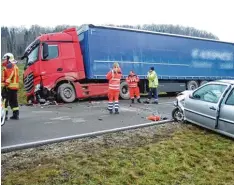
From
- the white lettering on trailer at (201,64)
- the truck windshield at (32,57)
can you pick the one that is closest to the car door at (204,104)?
the truck windshield at (32,57)

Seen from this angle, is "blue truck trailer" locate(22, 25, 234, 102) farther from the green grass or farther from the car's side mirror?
the green grass

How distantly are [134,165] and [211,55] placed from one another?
54.1 feet

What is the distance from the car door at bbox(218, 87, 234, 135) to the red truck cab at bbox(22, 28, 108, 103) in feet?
26.9

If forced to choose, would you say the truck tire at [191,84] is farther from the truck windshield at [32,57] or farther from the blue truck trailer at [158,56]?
the truck windshield at [32,57]

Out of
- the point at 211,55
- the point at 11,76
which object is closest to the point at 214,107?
the point at 11,76

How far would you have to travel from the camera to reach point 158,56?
16484 mm

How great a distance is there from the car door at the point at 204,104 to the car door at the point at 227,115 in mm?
178

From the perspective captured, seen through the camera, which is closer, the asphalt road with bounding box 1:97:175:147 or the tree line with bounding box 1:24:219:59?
the asphalt road with bounding box 1:97:175:147

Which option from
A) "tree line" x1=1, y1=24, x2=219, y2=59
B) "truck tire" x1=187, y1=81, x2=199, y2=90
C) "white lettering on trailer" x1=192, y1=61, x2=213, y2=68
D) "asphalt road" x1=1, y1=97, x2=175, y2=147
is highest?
Answer: "tree line" x1=1, y1=24, x2=219, y2=59

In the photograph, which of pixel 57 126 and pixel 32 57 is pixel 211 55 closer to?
pixel 32 57

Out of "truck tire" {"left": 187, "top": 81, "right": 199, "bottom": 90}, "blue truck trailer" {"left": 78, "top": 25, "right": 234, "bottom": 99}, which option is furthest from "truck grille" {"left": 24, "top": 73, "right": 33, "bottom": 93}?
"truck tire" {"left": 187, "top": 81, "right": 199, "bottom": 90}

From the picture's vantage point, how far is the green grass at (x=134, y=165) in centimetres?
407

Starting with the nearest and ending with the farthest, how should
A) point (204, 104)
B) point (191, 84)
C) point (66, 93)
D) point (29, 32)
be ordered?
point (204, 104), point (66, 93), point (191, 84), point (29, 32)

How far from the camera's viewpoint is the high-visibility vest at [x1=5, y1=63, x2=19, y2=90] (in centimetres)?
749
